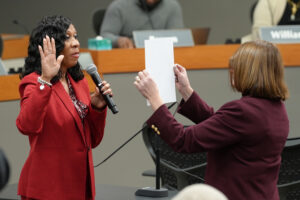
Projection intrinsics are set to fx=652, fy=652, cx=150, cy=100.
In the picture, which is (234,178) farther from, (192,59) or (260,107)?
(192,59)

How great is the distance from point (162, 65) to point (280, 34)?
7.84ft

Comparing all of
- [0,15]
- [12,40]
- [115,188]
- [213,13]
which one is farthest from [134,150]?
[0,15]

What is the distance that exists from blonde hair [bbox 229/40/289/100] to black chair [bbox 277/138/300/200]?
0.74 m

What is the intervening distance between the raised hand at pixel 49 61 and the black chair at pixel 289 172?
1.16m

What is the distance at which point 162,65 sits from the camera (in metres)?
2.27

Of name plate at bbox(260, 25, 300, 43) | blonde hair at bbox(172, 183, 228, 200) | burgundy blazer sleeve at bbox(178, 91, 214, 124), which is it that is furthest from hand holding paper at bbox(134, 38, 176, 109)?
name plate at bbox(260, 25, 300, 43)

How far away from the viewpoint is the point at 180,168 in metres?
3.05

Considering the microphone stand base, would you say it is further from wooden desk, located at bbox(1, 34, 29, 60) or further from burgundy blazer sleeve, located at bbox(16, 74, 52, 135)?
wooden desk, located at bbox(1, 34, 29, 60)

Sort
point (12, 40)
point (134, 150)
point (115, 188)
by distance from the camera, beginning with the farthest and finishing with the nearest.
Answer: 1. point (12, 40)
2. point (134, 150)
3. point (115, 188)

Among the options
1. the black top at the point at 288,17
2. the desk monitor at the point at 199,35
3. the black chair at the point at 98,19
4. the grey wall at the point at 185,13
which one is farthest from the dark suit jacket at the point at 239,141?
the grey wall at the point at 185,13

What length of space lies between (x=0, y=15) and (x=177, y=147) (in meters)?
7.76

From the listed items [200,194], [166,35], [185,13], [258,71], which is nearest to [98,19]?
[166,35]

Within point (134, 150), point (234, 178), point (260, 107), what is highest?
point (260, 107)

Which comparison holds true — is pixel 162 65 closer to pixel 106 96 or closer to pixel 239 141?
pixel 106 96
